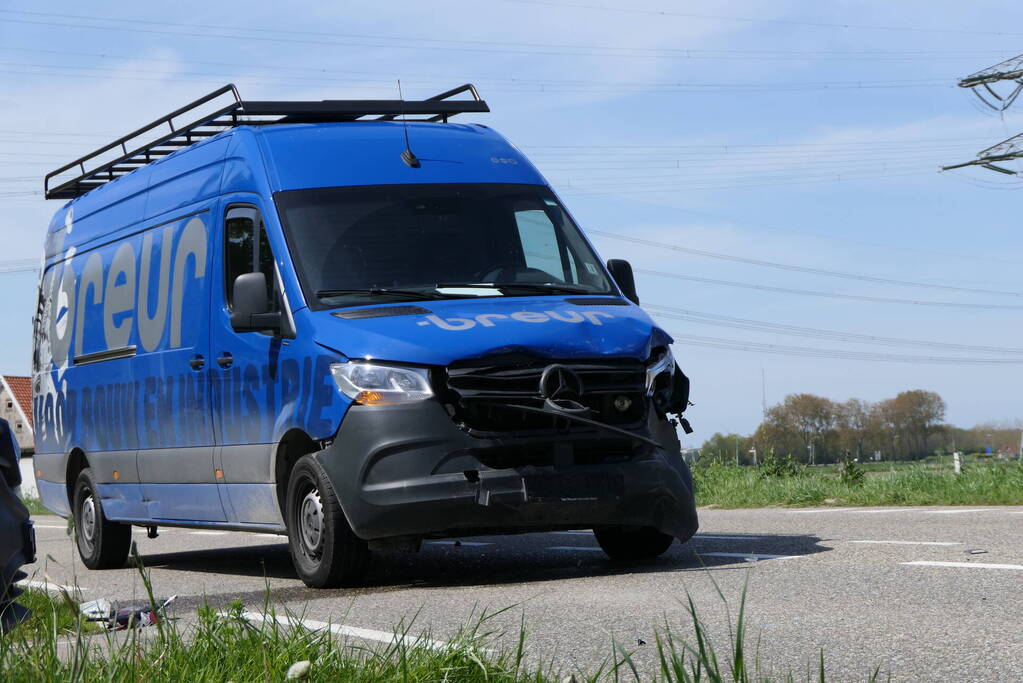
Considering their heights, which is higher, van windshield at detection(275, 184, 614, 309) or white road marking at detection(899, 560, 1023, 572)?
van windshield at detection(275, 184, 614, 309)

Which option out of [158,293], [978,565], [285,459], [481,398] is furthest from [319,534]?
[978,565]

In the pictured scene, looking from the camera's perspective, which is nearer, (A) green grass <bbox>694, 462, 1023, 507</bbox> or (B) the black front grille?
(B) the black front grille

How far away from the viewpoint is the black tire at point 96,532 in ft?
41.0

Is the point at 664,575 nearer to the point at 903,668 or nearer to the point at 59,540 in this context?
the point at 903,668

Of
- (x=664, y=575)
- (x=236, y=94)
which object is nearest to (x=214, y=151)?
(x=236, y=94)

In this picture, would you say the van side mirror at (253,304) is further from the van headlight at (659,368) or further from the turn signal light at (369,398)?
the van headlight at (659,368)

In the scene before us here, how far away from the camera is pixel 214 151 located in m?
10.6

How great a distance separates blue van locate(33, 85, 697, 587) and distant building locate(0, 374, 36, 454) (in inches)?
3375

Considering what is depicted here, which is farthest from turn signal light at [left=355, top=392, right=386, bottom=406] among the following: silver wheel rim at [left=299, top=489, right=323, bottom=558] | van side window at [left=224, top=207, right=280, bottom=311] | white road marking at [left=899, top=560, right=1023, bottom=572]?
white road marking at [left=899, top=560, right=1023, bottom=572]

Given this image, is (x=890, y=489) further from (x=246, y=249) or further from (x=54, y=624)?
(x=54, y=624)

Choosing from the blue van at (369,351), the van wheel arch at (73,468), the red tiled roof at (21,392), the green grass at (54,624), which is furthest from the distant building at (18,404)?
the green grass at (54,624)

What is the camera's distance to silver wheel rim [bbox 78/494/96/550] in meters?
12.7

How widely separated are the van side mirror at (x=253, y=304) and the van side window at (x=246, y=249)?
0.24 m

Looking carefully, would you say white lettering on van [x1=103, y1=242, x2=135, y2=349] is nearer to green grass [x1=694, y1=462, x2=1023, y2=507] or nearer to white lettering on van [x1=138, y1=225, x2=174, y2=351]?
white lettering on van [x1=138, y1=225, x2=174, y2=351]
